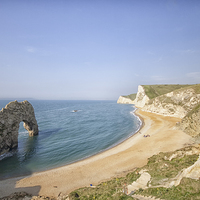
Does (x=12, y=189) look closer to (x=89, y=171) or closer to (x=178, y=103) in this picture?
(x=89, y=171)

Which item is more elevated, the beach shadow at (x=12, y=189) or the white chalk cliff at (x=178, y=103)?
the white chalk cliff at (x=178, y=103)

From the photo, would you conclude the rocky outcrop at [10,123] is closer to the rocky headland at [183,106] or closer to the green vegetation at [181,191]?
the green vegetation at [181,191]

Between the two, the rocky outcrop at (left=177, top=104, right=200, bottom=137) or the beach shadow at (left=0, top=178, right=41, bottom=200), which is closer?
the beach shadow at (left=0, top=178, right=41, bottom=200)

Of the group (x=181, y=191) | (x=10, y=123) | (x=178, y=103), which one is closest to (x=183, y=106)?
(x=178, y=103)

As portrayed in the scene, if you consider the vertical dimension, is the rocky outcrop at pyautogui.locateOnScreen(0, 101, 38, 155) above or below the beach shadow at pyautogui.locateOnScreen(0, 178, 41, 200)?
above

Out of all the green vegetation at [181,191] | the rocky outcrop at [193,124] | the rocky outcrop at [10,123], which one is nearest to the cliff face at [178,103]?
the rocky outcrop at [193,124]

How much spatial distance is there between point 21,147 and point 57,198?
83.3ft

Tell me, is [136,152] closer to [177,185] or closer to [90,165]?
[90,165]

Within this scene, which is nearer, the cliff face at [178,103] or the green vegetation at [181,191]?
the green vegetation at [181,191]

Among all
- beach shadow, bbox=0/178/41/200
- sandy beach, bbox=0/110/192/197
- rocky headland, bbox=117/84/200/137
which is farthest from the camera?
rocky headland, bbox=117/84/200/137

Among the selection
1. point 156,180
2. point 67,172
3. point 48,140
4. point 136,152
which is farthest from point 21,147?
point 156,180

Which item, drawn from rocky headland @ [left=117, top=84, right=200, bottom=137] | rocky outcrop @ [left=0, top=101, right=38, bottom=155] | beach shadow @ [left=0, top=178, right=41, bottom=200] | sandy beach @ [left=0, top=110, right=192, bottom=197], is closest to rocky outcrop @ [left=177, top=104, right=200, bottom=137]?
rocky headland @ [left=117, top=84, right=200, bottom=137]

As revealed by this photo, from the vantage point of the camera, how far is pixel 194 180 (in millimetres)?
9547

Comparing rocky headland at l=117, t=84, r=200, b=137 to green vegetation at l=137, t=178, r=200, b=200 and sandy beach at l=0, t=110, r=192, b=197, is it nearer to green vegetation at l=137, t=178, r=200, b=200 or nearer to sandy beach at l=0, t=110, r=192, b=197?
sandy beach at l=0, t=110, r=192, b=197
